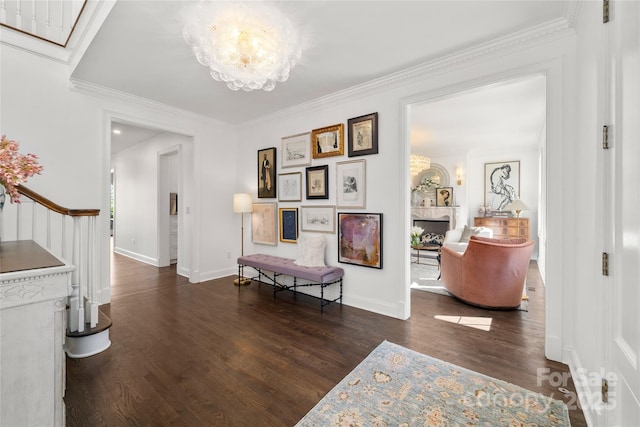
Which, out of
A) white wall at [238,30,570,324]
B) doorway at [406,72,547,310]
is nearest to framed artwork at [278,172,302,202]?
white wall at [238,30,570,324]

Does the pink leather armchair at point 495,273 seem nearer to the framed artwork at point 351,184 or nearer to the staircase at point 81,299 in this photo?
the framed artwork at point 351,184

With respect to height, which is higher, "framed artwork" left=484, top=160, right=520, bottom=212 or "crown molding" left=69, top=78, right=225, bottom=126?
"crown molding" left=69, top=78, right=225, bottom=126

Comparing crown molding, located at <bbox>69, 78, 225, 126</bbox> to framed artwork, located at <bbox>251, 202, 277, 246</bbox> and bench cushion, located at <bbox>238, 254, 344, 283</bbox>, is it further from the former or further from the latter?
bench cushion, located at <bbox>238, 254, 344, 283</bbox>

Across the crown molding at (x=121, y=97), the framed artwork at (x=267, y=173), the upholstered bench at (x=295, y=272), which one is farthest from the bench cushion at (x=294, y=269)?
the crown molding at (x=121, y=97)

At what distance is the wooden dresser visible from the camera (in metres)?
6.58

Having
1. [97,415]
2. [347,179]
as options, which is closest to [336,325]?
[347,179]

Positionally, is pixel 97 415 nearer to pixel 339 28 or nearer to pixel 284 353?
pixel 284 353

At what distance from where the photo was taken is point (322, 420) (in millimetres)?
1657

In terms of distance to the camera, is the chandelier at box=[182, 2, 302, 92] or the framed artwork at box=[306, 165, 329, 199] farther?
the framed artwork at box=[306, 165, 329, 199]

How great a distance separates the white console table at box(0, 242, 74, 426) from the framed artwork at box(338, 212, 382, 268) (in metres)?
2.82

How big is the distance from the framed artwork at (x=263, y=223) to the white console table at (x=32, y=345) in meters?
3.34

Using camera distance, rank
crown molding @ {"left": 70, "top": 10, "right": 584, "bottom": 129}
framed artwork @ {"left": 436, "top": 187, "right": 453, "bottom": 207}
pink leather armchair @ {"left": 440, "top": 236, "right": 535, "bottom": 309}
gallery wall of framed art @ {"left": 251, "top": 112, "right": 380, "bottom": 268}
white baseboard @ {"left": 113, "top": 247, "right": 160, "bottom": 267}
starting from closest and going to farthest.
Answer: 1. crown molding @ {"left": 70, "top": 10, "right": 584, "bottom": 129}
2. pink leather armchair @ {"left": 440, "top": 236, "right": 535, "bottom": 309}
3. gallery wall of framed art @ {"left": 251, "top": 112, "right": 380, "bottom": 268}
4. white baseboard @ {"left": 113, "top": 247, "right": 160, "bottom": 267}
5. framed artwork @ {"left": 436, "top": 187, "right": 453, "bottom": 207}

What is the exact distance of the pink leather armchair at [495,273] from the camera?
3.36m

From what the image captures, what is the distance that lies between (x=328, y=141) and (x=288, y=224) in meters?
1.44
